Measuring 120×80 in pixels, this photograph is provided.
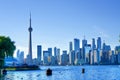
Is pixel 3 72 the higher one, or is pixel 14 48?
pixel 14 48

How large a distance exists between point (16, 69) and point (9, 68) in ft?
13.8

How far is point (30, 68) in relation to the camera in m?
180

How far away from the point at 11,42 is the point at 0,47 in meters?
6.58

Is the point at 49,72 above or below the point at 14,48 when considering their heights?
below

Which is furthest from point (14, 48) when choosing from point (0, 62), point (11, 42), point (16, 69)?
point (16, 69)

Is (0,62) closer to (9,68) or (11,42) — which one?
(11,42)

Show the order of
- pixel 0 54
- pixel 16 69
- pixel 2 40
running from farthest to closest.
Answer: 1. pixel 16 69
2. pixel 2 40
3. pixel 0 54

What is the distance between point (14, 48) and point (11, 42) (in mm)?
2234

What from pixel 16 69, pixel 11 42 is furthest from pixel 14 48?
pixel 16 69

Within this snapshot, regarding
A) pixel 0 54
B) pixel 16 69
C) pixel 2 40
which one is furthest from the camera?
pixel 16 69

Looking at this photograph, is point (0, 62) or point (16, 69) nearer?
point (0, 62)

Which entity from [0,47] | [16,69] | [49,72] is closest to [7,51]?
[0,47]

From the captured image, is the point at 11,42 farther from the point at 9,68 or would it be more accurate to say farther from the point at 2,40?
the point at 9,68

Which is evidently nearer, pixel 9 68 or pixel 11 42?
pixel 11 42
